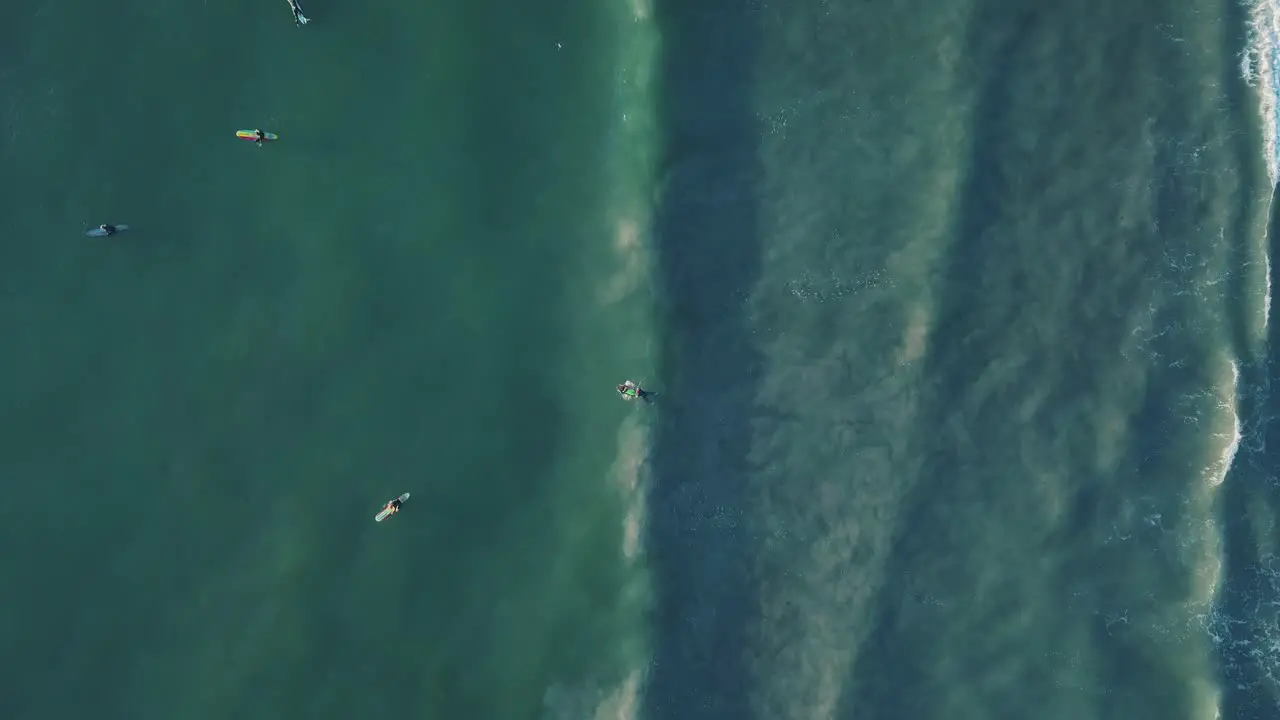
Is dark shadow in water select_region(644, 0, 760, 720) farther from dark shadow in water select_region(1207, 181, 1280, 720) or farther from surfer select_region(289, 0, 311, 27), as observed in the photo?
dark shadow in water select_region(1207, 181, 1280, 720)

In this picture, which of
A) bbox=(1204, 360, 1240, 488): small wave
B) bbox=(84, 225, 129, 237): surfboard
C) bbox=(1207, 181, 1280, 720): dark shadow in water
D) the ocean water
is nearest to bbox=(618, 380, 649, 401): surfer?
the ocean water

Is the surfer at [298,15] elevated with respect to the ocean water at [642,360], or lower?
elevated

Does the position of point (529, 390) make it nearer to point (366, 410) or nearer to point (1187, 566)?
point (366, 410)

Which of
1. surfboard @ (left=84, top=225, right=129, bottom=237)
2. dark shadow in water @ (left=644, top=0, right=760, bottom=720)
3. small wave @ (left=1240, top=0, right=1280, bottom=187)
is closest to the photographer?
small wave @ (left=1240, top=0, right=1280, bottom=187)

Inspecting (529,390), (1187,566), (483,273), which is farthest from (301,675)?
(1187,566)

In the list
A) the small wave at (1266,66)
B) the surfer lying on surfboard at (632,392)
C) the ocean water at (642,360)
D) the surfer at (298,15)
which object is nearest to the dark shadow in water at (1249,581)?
the ocean water at (642,360)

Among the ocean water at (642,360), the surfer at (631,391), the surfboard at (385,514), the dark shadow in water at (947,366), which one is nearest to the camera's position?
the dark shadow in water at (947,366)

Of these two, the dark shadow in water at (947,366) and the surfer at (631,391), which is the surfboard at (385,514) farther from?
the dark shadow in water at (947,366)
